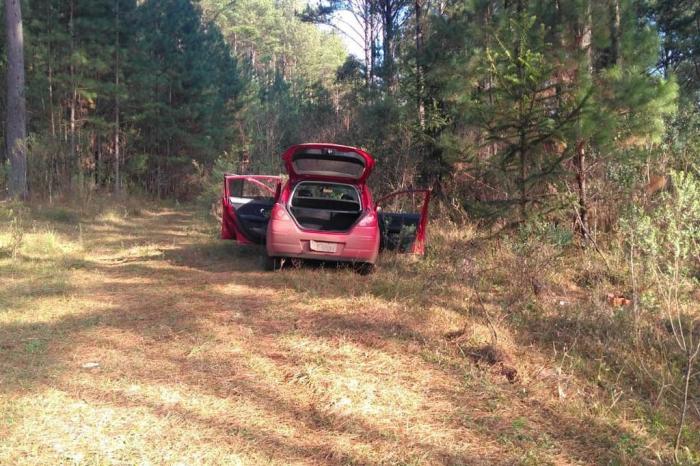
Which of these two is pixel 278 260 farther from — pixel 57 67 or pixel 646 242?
pixel 57 67

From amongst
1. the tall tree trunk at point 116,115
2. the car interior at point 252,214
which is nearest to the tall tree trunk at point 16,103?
the tall tree trunk at point 116,115

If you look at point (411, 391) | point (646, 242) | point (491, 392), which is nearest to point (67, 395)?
point (411, 391)

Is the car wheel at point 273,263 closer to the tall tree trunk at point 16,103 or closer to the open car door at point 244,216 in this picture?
the open car door at point 244,216

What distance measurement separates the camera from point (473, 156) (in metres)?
7.56

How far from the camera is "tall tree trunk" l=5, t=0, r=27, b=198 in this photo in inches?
579

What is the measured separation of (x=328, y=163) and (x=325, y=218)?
→ 1.08 meters

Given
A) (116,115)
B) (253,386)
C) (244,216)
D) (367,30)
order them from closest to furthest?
(253,386), (244,216), (116,115), (367,30)

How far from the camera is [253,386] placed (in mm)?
3738

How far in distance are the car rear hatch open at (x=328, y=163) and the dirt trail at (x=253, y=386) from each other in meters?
1.71

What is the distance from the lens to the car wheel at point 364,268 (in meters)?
7.06

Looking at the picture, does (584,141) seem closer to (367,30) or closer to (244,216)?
(244,216)

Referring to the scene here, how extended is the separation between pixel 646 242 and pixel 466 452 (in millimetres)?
2414

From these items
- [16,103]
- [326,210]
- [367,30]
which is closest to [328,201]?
[326,210]

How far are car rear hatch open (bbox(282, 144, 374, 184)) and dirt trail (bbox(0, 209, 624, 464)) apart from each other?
171cm
